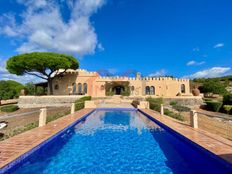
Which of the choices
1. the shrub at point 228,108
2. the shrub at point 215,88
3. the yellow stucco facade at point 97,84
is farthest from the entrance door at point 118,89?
the shrub at point 228,108

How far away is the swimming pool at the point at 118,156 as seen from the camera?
4.14 meters

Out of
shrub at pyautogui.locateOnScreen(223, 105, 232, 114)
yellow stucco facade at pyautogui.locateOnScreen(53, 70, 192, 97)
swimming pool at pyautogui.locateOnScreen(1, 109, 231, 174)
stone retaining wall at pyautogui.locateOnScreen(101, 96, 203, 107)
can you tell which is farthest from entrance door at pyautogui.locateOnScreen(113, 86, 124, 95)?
swimming pool at pyautogui.locateOnScreen(1, 109, 231, 174)

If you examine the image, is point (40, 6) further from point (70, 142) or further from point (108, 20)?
point (70, 142)

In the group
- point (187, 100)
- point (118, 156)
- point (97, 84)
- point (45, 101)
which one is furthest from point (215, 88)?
point (118, 156)

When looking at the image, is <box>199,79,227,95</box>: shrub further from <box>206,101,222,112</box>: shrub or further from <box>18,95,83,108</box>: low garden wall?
<box>18,95,83,108</box>: low garden wall

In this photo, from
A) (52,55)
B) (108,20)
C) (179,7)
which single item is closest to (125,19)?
(108,20)

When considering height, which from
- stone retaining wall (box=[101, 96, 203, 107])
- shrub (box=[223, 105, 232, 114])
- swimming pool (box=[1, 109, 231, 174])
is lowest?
swimming pool (box=[1, 109, 231, 174])

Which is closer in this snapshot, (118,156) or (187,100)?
(118,156)

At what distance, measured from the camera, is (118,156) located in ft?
16.6

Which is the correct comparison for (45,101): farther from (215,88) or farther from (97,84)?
(215,88)

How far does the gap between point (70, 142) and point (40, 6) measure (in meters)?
11.5

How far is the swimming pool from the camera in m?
4.14

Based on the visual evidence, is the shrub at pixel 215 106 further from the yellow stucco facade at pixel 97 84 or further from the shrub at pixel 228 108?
the yellow stucco facade at pixel 97 84

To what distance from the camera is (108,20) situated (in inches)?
835
